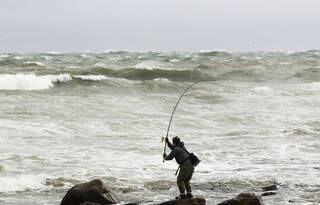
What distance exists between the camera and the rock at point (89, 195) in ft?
26.5

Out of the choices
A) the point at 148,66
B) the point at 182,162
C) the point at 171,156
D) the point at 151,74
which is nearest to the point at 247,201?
the point at 182,162

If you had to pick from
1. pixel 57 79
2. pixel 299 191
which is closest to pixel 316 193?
pixel 299 191

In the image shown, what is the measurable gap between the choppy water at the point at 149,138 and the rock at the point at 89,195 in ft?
2.44

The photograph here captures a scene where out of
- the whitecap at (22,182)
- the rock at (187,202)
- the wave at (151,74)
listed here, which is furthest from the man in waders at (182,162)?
the wave at (151,74)

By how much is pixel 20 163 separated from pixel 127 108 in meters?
9.44

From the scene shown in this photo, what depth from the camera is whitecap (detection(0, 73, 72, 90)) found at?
2838cm

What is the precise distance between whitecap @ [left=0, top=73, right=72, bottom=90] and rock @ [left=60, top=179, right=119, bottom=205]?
20.0 m

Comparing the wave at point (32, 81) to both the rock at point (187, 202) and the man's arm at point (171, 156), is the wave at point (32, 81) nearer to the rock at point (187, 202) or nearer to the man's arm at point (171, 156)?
the man's arm at point (171, 156)

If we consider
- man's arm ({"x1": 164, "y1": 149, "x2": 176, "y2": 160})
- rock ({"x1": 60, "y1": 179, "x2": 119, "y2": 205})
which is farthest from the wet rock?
rock ({"x1": 60, "y1": 179, "x2": 119, "y2": 205})

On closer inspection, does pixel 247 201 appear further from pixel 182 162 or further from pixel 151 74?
pixel 151 74

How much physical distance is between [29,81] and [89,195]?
22.5 m

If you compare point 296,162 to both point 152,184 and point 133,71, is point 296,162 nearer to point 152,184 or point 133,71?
point 152,184

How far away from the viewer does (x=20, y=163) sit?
11.8 metres

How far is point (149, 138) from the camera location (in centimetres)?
1515
